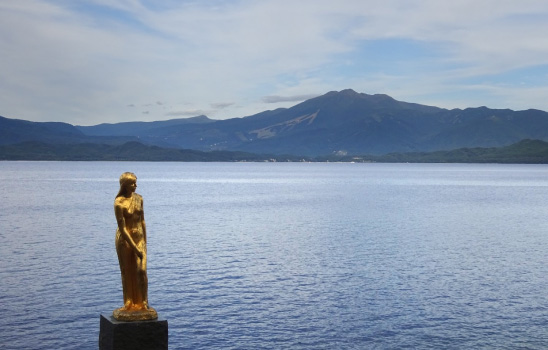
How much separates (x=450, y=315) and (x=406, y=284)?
889 centimetres

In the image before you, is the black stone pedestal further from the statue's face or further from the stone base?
the statue's face

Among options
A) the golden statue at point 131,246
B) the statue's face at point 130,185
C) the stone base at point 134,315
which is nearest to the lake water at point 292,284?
the golden statue at point 131,246

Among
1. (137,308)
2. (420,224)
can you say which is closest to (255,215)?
(420,224)

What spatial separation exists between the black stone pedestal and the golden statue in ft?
1.06

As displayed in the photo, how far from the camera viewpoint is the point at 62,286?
4447cm

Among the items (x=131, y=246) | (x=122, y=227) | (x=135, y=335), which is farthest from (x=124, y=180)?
(x=135, y=335)

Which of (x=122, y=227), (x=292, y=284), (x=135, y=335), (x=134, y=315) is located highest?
(x=122, y=227)

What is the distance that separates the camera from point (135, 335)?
59.1 feet

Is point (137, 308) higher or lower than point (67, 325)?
higher

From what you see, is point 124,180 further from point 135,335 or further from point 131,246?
point 135,335

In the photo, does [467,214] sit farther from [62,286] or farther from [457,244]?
[62,286]

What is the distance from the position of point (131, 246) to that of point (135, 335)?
2430mm

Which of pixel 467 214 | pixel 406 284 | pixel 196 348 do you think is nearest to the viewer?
pixel 196 348

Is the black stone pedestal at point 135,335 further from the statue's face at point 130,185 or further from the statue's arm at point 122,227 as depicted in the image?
the statue's face at point 130,185
